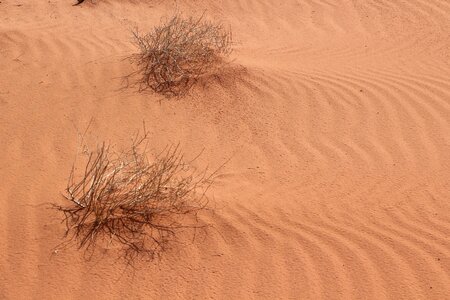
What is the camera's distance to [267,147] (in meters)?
4.97

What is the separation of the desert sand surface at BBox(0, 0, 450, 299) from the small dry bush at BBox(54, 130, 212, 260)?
0.12m

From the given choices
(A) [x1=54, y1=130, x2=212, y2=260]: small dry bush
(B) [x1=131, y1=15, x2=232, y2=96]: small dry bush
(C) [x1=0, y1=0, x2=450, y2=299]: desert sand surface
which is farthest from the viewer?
(B) [x1=131, y1=15, x2=232, y2=96]: small dry bush

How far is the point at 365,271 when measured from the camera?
11.5ft

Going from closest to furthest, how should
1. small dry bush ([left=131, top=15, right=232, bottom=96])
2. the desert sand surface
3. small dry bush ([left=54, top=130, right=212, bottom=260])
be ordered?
the desert sand surface → small dry bush ([left=54, top=130, right=212, bottom=260]) → small dry bush ([left=131, top=15, right=232, bottom=96])

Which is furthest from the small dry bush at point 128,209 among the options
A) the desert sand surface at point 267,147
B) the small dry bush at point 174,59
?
the small dry bush at point 174,59

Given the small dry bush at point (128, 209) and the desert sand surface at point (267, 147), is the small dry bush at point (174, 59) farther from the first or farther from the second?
the small dry bush at point (128, 209)

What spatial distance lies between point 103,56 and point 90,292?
3.69 metres

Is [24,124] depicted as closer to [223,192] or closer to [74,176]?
[74,176]

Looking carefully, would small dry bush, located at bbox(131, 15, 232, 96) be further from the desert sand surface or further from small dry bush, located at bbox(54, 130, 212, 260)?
small dry bush, located at bbox(54, 130, 212, 260)

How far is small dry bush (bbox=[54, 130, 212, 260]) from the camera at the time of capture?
3.59m

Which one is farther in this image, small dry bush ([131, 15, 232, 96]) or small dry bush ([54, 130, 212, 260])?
small dry bush ([131, 15, 232, 96])

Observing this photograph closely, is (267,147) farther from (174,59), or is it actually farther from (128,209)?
(128,209)

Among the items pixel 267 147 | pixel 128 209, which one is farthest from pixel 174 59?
pixel 128 209

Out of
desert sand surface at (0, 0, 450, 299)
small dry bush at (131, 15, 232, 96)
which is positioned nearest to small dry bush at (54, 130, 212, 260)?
desert sand surface at (0, 0, 450, 299)
